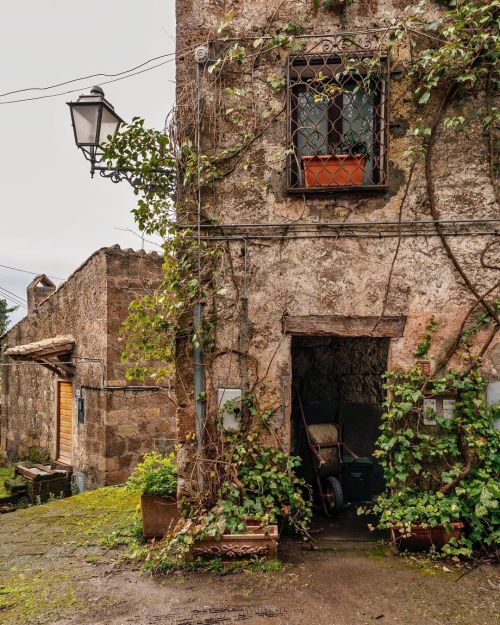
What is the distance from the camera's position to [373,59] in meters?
4.25

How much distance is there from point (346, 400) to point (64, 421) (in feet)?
22.2

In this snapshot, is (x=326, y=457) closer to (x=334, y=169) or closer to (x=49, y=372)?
(x=334, y=169)

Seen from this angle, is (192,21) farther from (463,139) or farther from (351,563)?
(351,563)

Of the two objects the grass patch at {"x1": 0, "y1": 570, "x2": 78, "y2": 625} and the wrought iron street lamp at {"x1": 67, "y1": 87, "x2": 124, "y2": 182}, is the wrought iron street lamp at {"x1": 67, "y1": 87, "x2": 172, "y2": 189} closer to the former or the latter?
the wrought iron street lamp at {"x1": 67, "y1": 87, "x2": 124, "y2": 182}

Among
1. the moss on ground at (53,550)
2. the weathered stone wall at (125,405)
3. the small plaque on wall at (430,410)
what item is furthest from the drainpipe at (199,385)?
the weathered stone wall at (125,405)

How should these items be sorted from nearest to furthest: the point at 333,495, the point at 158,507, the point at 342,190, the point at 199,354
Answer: the point at 342,190 < the point at 199,354 < the point at 158,507 < the point at 333,495

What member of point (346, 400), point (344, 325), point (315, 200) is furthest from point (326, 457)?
point (315, 200)

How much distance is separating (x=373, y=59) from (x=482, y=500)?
160 inches

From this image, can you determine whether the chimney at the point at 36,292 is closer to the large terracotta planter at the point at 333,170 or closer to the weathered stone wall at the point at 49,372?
the weathered stone wall at the point at 49,372

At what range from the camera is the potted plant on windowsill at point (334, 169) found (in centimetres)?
445

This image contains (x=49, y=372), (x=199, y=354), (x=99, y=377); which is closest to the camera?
(x=199, y=354)

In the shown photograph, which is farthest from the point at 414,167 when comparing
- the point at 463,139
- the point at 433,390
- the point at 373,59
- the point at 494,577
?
the point at 494,577

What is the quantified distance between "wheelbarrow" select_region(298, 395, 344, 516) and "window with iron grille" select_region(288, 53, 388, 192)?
3.05 m

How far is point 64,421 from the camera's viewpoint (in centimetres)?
1056
